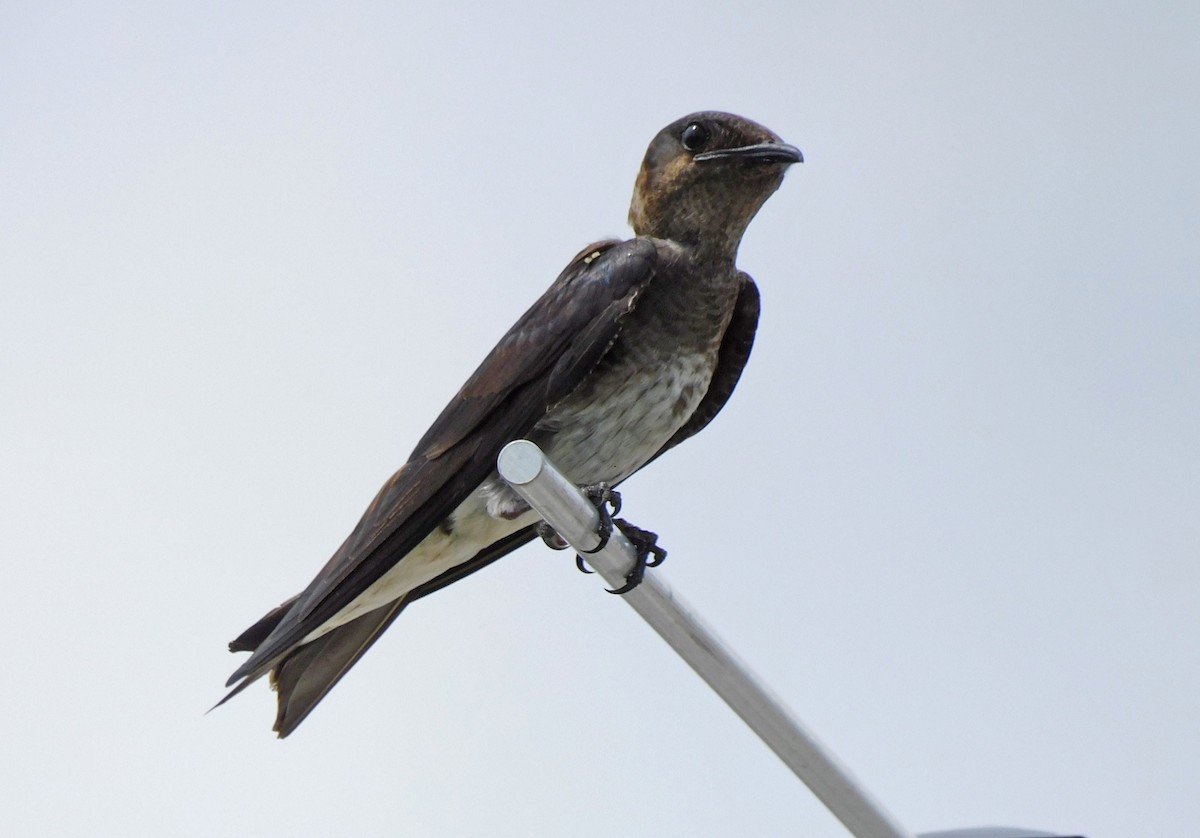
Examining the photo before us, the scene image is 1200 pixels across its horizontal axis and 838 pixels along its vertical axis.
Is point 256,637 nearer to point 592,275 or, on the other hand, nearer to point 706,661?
point 592,275

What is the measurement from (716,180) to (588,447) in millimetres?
1145

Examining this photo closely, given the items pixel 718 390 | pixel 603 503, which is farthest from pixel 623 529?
pixel 718 390

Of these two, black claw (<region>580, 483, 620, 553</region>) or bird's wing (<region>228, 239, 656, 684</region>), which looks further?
bird's wing (<region>228, 239, 656, 684</region>)

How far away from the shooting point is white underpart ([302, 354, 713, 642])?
510cm

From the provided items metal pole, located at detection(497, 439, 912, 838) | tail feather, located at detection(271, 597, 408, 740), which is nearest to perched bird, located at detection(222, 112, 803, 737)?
tail feather, located at detection(271, 597, 408, 740)

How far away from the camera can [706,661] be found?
3.42 meters

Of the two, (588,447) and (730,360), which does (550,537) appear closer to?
(588,447)

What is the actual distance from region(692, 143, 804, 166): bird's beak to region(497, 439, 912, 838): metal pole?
92.3 inches

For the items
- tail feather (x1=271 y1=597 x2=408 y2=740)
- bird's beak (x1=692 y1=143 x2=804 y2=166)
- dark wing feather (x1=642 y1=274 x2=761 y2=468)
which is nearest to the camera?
tail feather (x1=271 y1=597 x2=408 y2=740)

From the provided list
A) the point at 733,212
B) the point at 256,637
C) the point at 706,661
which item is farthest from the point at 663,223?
the point at 706,661

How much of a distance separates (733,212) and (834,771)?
2.66 metres

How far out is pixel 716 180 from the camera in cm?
560

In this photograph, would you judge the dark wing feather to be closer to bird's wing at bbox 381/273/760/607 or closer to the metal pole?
bird's wing at bbox 381/273/760/607

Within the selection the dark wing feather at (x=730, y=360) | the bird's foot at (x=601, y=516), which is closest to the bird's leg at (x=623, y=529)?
the bird's foot at (x=601, y=516)
